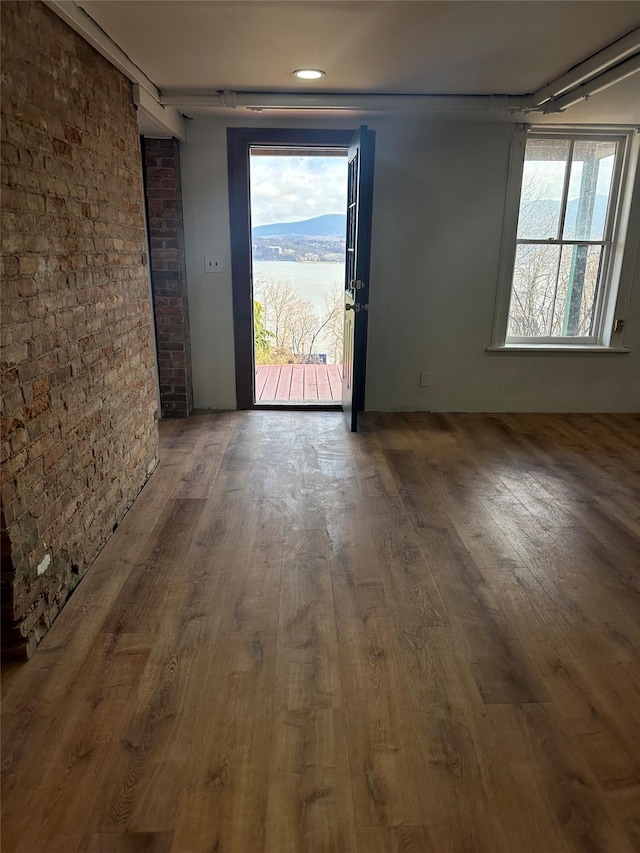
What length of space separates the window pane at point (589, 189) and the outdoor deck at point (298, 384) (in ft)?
8.13

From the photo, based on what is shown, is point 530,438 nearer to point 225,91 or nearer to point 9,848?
point 225,91

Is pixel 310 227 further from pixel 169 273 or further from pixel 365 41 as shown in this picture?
pixel 365 41

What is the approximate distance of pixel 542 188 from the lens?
4469 mm

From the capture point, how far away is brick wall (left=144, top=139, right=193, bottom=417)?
13.6ft

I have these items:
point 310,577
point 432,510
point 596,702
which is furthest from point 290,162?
point 596,702

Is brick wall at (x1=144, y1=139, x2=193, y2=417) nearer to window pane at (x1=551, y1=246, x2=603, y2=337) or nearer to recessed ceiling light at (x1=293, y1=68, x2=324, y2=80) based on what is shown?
recessed ceiling light at (x1=293, y1=68, x2=324, y2=80)

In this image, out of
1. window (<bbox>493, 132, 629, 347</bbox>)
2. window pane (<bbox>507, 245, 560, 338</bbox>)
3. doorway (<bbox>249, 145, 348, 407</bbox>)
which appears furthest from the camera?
doorway (<bbox>249, 145, 348, 407</bbox>)

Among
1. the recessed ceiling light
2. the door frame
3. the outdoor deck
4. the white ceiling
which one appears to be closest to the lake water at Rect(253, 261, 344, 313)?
the outdoor deck

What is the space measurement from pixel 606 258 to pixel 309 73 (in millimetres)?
2957

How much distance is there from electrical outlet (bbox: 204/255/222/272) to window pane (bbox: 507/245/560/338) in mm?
2437

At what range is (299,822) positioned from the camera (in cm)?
143

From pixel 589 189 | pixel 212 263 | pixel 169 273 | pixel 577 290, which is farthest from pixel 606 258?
pixel 169 273

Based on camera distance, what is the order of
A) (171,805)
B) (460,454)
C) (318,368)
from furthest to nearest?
1. (318,368)
2. (460,454)
3. (171,805)

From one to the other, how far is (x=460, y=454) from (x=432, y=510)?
96 cm
